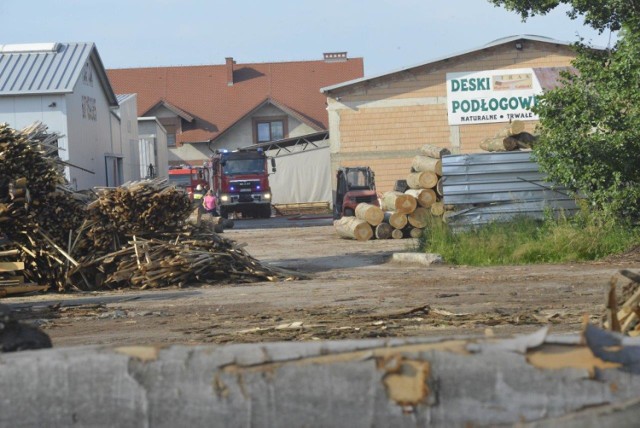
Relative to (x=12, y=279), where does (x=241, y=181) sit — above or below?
above

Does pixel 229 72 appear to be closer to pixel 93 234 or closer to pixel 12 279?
pixel 93 234

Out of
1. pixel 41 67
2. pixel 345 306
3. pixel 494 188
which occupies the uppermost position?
pixel 41 67

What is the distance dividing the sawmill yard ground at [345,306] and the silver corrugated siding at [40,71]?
15.8 metres

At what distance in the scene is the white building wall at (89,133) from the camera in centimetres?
3362

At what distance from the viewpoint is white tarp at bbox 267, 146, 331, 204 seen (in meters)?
55.2

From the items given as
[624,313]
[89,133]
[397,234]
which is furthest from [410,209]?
[624,313]

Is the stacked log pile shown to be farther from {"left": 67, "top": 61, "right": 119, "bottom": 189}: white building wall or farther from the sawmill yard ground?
{"left": 67, "top": 61, "right": 119, "bottom": 189}: white building wall

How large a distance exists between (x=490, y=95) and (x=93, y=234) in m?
28.5

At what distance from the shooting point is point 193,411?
14.7 feet

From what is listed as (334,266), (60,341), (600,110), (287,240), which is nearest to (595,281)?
(600,110)

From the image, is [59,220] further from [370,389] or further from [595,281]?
[370,389]

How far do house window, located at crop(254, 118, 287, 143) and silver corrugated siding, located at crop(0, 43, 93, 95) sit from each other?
34.2 metres

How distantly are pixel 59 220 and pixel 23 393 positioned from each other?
505 inches

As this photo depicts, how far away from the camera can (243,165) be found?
156ft
